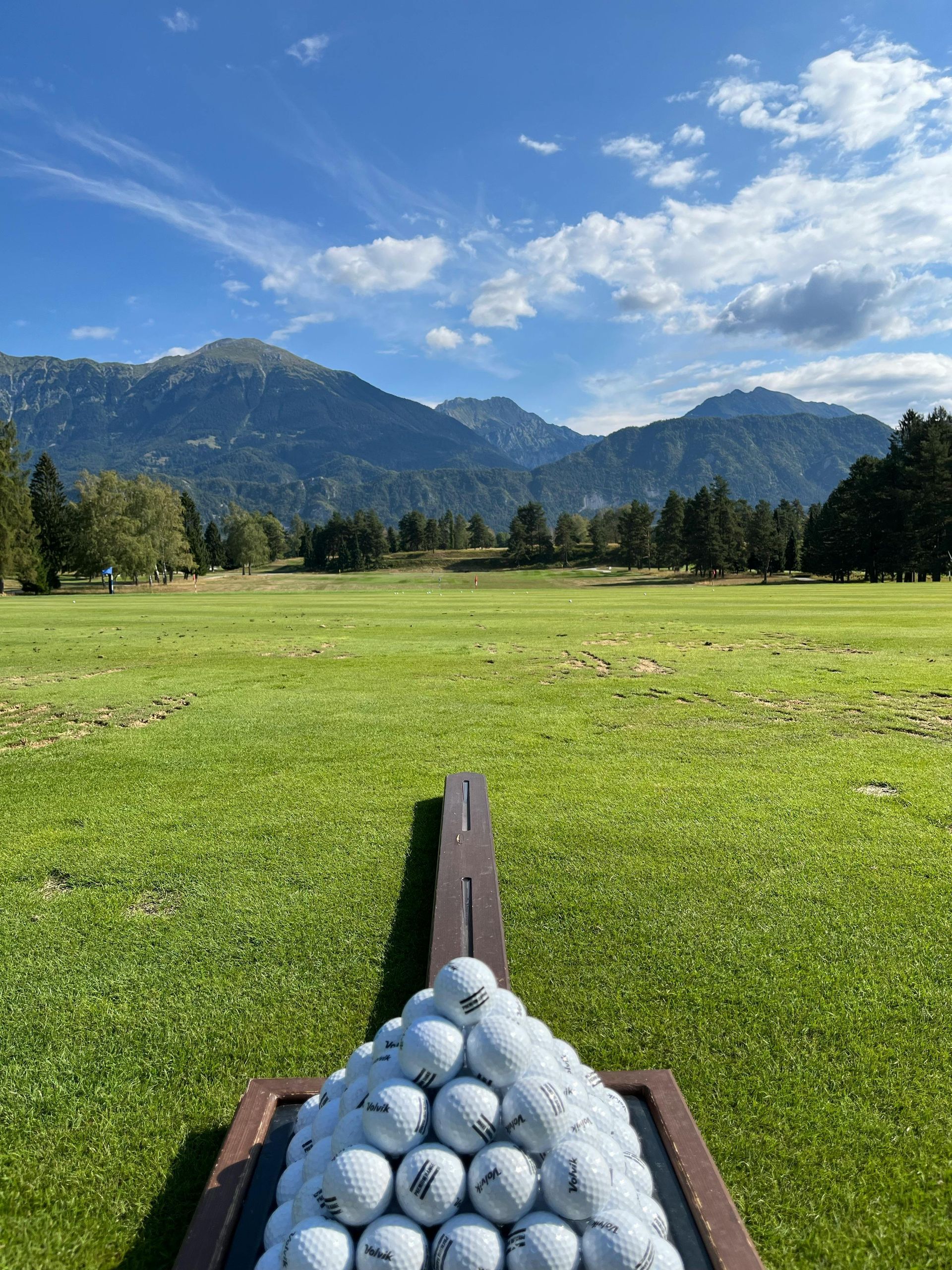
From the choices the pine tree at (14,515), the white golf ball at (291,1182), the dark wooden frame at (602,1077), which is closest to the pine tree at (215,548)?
the pine tree at (14,515)

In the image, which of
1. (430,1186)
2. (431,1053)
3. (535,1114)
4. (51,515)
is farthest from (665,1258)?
(51,515)

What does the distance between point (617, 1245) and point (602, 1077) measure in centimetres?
109

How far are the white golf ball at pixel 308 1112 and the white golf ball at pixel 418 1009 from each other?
54 centimetres

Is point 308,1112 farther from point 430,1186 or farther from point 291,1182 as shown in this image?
point 430,1186

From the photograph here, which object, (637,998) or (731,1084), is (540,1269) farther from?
(637,998)

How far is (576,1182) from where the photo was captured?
2051 millimetres

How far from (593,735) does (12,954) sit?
700 cm

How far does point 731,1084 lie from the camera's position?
3.24 m

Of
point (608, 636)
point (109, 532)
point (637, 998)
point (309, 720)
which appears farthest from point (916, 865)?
point (109, 532)

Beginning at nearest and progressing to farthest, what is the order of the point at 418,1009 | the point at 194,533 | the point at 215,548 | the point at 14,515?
1. the point at 418,1009
2. the point at 14,515
3. the point at 194,533
4. the point at 215,548

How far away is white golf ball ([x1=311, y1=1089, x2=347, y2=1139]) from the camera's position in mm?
2424

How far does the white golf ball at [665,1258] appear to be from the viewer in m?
1.99

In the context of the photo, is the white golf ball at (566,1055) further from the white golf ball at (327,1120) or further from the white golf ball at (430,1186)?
the white golf ball at (327,1120)

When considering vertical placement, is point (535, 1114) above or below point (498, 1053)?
below
